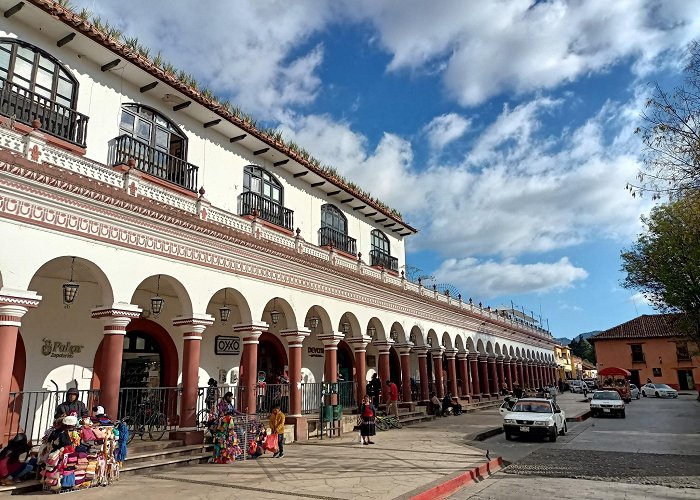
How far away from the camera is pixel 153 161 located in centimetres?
1333

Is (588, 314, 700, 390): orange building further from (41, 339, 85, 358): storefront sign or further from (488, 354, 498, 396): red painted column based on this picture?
(41, 339, 85, 358): storefront sign

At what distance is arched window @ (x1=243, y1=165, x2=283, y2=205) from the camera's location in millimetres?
16734

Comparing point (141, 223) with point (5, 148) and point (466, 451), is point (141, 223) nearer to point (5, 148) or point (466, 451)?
point (5, 148)

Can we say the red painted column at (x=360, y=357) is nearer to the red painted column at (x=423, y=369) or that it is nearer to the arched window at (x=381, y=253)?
the red painted column at (x=423, y=369)

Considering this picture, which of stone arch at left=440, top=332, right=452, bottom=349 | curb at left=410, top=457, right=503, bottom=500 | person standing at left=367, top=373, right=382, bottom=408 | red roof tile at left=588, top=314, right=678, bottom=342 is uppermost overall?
red roof tile at left=588, top=314, right=678, bottom=342

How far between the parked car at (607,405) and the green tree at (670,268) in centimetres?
567

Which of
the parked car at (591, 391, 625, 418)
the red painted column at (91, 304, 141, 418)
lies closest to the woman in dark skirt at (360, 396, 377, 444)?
the red painted column at (91, 304, 141, 418)

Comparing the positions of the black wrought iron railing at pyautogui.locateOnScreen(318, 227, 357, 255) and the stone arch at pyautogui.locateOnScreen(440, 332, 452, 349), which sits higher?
the black wrought iron railing at pyautogui.locateOnScreen(318, 227, 357, 255)

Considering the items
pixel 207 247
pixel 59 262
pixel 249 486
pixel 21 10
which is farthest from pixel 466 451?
pixel 21 10

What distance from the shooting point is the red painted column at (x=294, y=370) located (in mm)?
14688

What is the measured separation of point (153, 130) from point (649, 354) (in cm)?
5689

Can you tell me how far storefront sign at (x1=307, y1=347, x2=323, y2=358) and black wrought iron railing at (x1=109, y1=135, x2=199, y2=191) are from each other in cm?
813

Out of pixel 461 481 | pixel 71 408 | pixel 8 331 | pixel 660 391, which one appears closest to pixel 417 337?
pixel 461 481

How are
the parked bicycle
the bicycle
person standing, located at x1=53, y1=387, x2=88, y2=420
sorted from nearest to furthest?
person standing, located at x1=53, y1=387, x2=88, y2=420 → the bicycle → the parked bicycle
